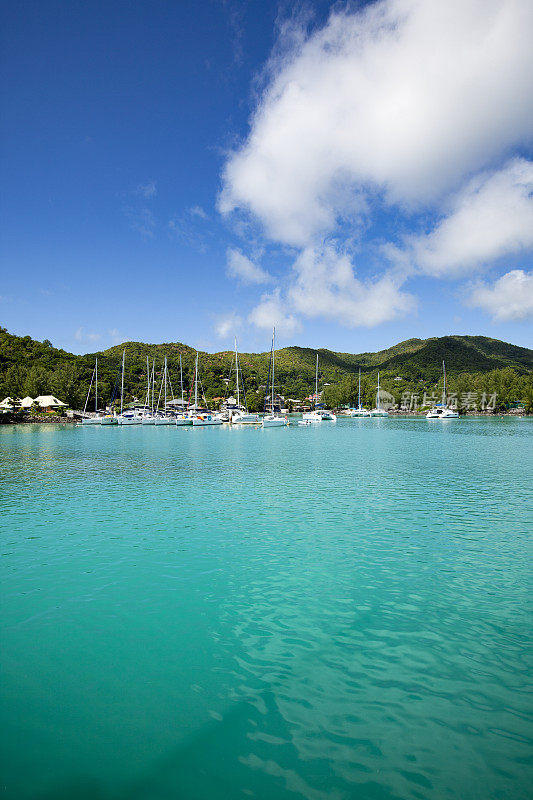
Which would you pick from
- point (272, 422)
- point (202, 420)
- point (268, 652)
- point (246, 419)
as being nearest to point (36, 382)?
point (202, 420)

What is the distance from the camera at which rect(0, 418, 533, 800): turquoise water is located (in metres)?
5.46

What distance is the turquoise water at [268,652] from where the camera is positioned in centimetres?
546

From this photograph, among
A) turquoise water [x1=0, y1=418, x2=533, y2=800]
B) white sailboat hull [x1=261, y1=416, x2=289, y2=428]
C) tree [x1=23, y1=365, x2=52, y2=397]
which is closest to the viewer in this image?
turquoise water [x1=0, y1=418, x2=533, y2=800]

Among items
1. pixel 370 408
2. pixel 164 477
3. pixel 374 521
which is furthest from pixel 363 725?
pixel 370 408

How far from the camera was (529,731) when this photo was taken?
5.96m

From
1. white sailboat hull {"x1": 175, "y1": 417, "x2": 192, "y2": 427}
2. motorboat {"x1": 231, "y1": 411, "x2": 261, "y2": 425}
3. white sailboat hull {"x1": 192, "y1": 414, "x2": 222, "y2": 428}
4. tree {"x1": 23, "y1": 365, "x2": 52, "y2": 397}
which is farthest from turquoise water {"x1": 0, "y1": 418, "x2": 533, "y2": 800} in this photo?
tree {"x1": 23, "y1": 365, "x2": 52, "y2": 397}

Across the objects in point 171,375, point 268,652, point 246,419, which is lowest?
point 268,652

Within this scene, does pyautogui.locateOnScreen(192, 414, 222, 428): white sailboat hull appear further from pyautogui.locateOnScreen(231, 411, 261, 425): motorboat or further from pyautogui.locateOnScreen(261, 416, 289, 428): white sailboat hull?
pyautogui.locateOnScreen(261, 416, 289, 428): white sailboat hull

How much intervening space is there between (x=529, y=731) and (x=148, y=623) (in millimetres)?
6798

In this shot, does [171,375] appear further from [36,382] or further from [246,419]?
[246,419]

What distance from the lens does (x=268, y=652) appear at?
804cm

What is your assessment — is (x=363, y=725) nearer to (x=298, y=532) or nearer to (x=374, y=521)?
(x=298, y=532)

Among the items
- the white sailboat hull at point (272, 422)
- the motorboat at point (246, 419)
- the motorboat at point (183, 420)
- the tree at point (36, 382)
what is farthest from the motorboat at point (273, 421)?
the tree at point (36, 382)

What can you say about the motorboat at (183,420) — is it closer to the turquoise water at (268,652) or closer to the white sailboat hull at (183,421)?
the white sailboat hull at (183,421)
